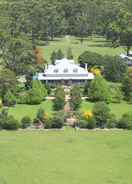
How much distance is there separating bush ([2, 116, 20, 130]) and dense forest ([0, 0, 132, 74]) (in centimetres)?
2916

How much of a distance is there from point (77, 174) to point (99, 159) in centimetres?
266

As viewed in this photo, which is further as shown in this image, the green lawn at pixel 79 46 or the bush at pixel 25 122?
the green lawn at pixel 79 46

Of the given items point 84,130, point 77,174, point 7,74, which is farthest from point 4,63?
point 77,174

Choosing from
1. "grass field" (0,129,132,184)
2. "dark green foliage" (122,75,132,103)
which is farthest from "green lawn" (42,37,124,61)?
"grass field" (0,129,132,184)

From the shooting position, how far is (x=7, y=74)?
44250 mm

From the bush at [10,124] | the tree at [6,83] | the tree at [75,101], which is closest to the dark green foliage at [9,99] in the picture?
the tree at [6,83]

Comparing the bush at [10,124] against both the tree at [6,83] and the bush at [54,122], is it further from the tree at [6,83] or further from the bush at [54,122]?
the tree at [6,83]

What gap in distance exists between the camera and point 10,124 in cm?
3541

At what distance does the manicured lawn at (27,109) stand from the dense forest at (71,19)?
23.2 meters

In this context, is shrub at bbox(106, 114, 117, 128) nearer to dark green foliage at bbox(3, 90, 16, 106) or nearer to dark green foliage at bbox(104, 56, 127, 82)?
dark green foliage at bbox(3, 90, 16, 106)

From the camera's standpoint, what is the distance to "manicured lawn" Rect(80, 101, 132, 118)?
4022cm

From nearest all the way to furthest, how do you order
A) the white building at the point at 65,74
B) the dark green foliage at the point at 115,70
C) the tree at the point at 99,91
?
the tree at the point at 99,91 < the white building at the point at 65,74 < the dark green foliage at the point at 115,70

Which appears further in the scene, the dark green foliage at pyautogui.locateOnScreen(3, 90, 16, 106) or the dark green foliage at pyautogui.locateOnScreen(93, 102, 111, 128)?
the dark green foliage at pyautogui.locateOnScreen(3, 90, 16, 106)

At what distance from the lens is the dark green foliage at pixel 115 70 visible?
50.8 metres
